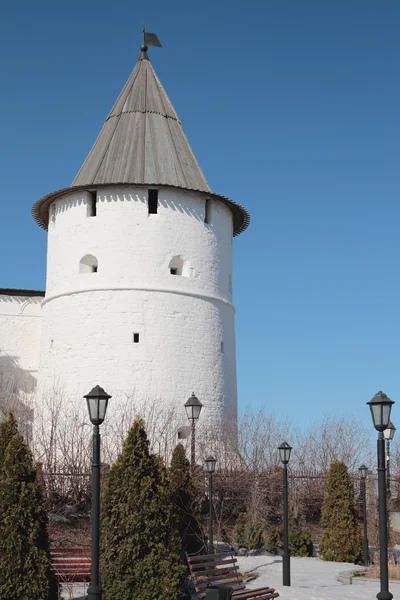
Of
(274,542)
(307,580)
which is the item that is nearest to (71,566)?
(307,580)

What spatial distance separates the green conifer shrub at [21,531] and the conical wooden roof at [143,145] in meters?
15.6

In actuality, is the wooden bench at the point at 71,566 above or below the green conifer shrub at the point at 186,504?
below

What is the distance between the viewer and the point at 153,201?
26547 millimetres

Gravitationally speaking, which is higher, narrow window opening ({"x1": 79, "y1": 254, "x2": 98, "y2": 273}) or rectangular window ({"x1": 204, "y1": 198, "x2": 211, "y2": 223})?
rectangular window ({"x1": 204, "y1": 198, "x2": 211, "y2": 223})

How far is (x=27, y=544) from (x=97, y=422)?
2.12 meters

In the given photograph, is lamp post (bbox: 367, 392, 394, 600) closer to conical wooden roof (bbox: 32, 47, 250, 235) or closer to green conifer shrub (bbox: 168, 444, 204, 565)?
green conifer shrub (bbox: 168, 444, 204, 565)

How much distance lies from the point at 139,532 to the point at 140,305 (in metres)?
14.5

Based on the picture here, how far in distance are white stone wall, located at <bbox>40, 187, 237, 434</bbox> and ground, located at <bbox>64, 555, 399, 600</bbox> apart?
7857 millimetres

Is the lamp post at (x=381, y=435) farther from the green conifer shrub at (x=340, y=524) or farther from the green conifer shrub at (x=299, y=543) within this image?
the green conifer shrub at (x=299, y=543)

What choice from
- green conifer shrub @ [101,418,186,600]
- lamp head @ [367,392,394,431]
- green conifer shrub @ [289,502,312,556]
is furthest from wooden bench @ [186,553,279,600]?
green conifer shrub @ [289,502,312,556]

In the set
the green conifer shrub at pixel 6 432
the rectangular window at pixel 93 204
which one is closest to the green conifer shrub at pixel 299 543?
the green conifer shrub at pixel 6 432

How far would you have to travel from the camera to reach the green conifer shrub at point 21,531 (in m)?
10.4

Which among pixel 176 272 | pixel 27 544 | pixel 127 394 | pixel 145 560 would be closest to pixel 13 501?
pixel 27 544

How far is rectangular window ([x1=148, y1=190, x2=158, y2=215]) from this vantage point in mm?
26344
